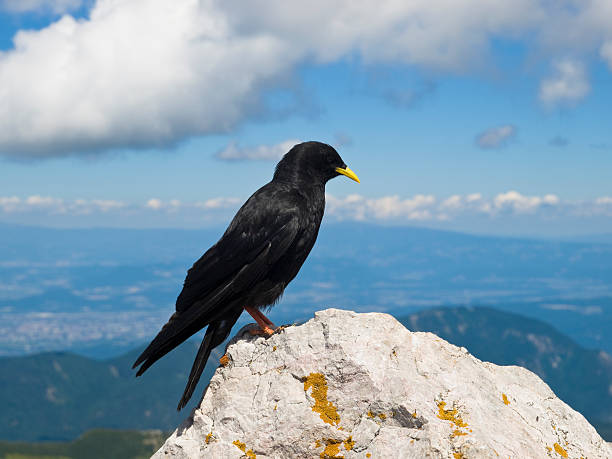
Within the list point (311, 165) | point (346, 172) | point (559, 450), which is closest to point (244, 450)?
point (559, 450)

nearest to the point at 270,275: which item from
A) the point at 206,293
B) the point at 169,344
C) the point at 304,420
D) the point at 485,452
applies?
the point at 206,293

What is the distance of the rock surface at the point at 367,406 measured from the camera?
24.2 feet

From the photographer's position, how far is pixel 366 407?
7.88 m

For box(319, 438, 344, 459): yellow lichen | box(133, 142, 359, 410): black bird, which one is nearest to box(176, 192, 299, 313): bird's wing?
box(133, 142, 359, 410): black bird

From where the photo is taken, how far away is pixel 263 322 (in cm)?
1008

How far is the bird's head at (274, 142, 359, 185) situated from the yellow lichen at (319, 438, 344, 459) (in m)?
5.31

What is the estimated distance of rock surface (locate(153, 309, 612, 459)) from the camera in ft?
24.2

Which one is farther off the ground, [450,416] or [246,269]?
[246,269]

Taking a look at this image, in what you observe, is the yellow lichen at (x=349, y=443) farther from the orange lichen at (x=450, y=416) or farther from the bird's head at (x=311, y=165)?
the bird's head at (x=311, y=165)

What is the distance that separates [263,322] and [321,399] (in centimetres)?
227

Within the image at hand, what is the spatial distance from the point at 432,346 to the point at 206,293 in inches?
155

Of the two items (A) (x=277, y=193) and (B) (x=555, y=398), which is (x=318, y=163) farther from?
(B) (x=555, y=398)

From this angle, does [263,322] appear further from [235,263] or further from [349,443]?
[349,443]

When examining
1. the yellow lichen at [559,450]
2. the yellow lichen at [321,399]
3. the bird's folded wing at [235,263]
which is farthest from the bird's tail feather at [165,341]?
the yellow lichen at [559,450]
